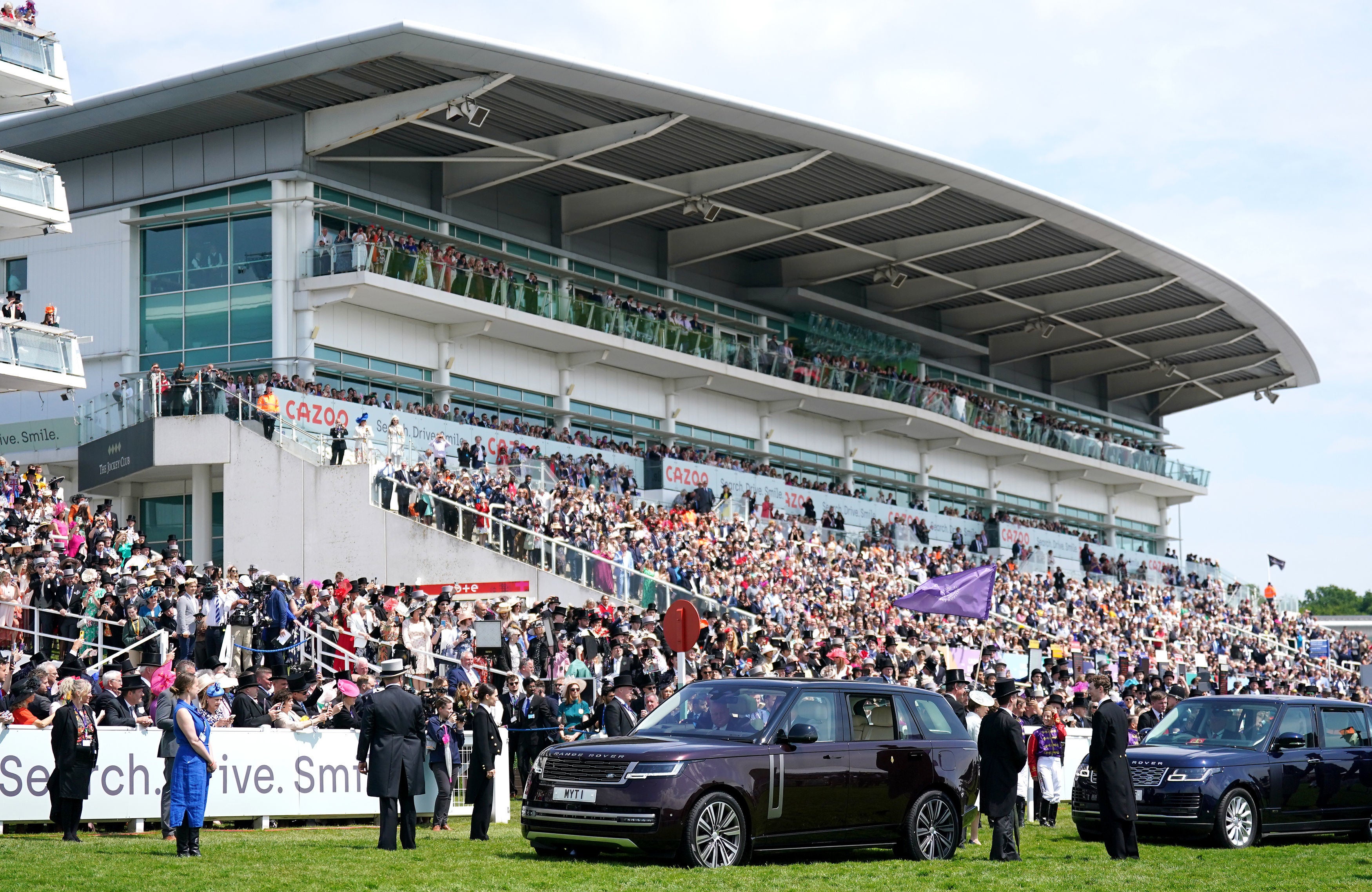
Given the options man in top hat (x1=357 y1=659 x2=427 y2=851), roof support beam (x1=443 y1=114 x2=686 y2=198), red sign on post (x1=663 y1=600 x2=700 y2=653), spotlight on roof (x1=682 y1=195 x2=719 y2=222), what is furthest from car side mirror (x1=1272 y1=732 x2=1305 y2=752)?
spotlight on roof (x1=682 y1=195 x2=719 y2=222)

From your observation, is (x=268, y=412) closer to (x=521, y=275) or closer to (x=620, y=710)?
(x=521, y=275)

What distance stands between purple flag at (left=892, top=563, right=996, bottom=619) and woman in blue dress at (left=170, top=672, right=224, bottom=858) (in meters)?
23.3

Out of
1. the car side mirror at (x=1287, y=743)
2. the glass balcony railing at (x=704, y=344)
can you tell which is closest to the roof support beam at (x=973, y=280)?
the glass balcony railing at (x=704, y=344)

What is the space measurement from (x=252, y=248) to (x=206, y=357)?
2.89 meters

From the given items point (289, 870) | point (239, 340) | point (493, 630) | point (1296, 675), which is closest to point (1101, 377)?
point (1296, 675)

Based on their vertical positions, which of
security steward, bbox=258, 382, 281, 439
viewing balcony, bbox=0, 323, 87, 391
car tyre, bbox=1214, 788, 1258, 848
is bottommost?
car tyre, bbox=1214, 788, 1258, 848

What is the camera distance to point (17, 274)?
4488 centimetres

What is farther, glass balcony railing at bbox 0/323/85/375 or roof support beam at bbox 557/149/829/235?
roof support beam at bbox 557/149/829/235

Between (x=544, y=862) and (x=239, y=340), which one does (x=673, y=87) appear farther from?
(x=544, y=862)

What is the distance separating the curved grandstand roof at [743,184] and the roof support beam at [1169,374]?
2.00 metres

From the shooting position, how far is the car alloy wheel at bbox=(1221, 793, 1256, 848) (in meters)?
17.0

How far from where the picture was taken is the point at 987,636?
40031 millimetres

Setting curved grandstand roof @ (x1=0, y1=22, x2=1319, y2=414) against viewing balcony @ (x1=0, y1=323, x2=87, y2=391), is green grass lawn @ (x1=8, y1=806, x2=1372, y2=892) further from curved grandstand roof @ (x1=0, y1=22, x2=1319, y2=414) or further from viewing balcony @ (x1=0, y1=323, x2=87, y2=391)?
curved grandstand roof @ (x1=0, y1=22, x2=1319, y2=414)

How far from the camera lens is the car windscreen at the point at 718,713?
571 inches
